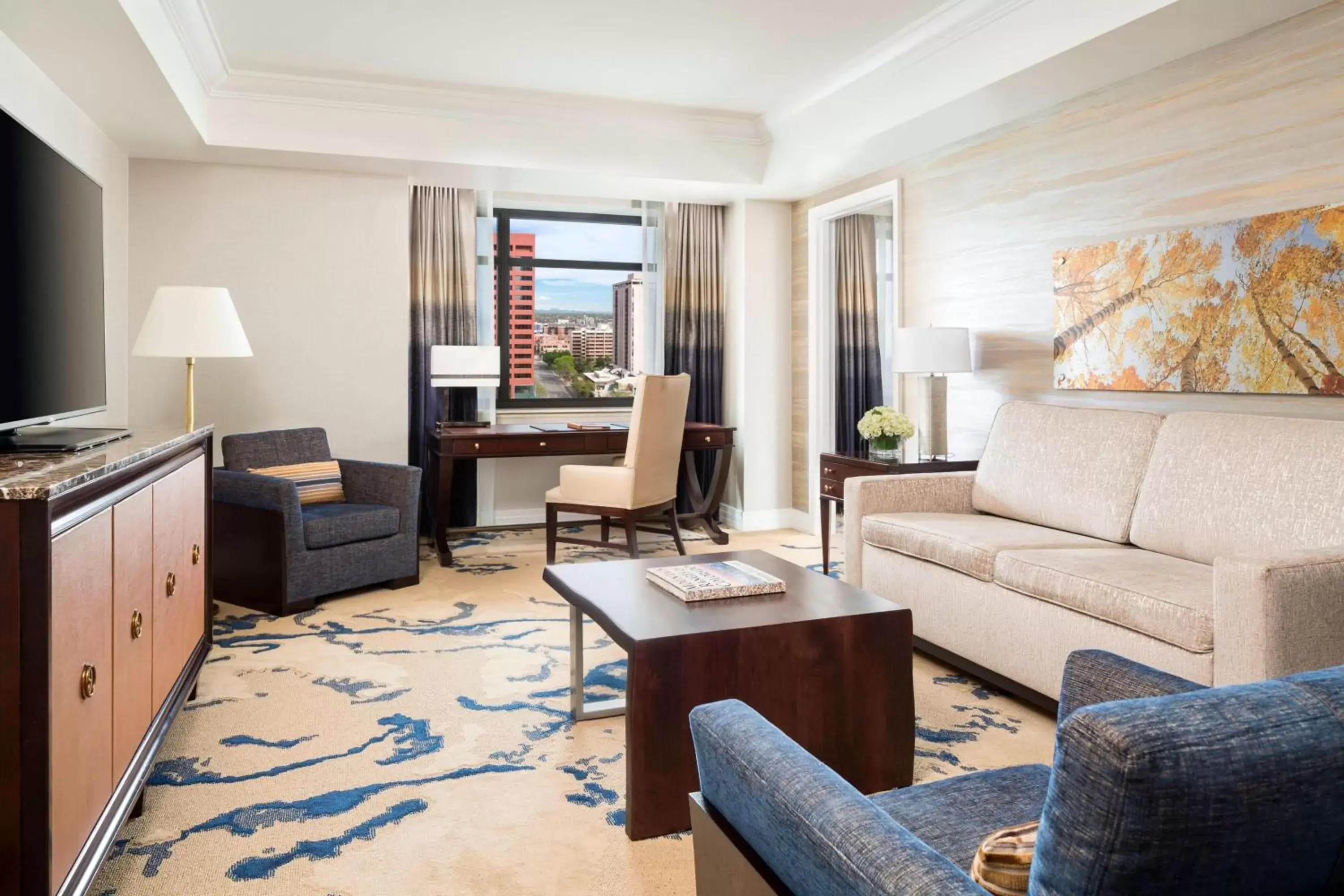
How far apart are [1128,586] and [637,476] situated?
2.77m

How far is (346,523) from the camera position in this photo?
4.35m

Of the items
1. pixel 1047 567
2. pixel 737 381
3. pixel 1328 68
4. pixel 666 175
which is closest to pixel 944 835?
pixel 1047 567

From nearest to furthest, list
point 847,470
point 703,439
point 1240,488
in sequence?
point 1240,488
point 847,470
point 703,439

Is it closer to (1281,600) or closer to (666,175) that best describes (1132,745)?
(1281,600)

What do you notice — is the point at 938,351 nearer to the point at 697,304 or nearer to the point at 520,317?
the point at 697,304

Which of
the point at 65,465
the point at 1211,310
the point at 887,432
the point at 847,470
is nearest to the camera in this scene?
the point at 65,465

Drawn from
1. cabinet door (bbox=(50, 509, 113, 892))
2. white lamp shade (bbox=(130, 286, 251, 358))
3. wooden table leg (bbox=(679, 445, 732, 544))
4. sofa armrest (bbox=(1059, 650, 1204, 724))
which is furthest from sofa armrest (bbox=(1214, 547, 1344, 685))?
white lamp shade (bbox=(130, 286, 251, 358))

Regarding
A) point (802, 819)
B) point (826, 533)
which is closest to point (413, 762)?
point (802, 819)

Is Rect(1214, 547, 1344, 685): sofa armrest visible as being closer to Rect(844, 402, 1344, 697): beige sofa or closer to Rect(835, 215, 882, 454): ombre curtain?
Rect(844, 402, 1344, 697): beige sofa

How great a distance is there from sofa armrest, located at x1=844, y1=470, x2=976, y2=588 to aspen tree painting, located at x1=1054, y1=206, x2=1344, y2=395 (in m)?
Result: 0.68

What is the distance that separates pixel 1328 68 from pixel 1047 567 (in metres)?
1.84

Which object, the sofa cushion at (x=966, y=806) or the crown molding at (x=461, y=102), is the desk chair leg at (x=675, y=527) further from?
the sofa cushion at (x=966, y=806)

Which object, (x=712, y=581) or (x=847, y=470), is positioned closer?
(x=712, y=581)

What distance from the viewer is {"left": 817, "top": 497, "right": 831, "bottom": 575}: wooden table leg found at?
189 inches
